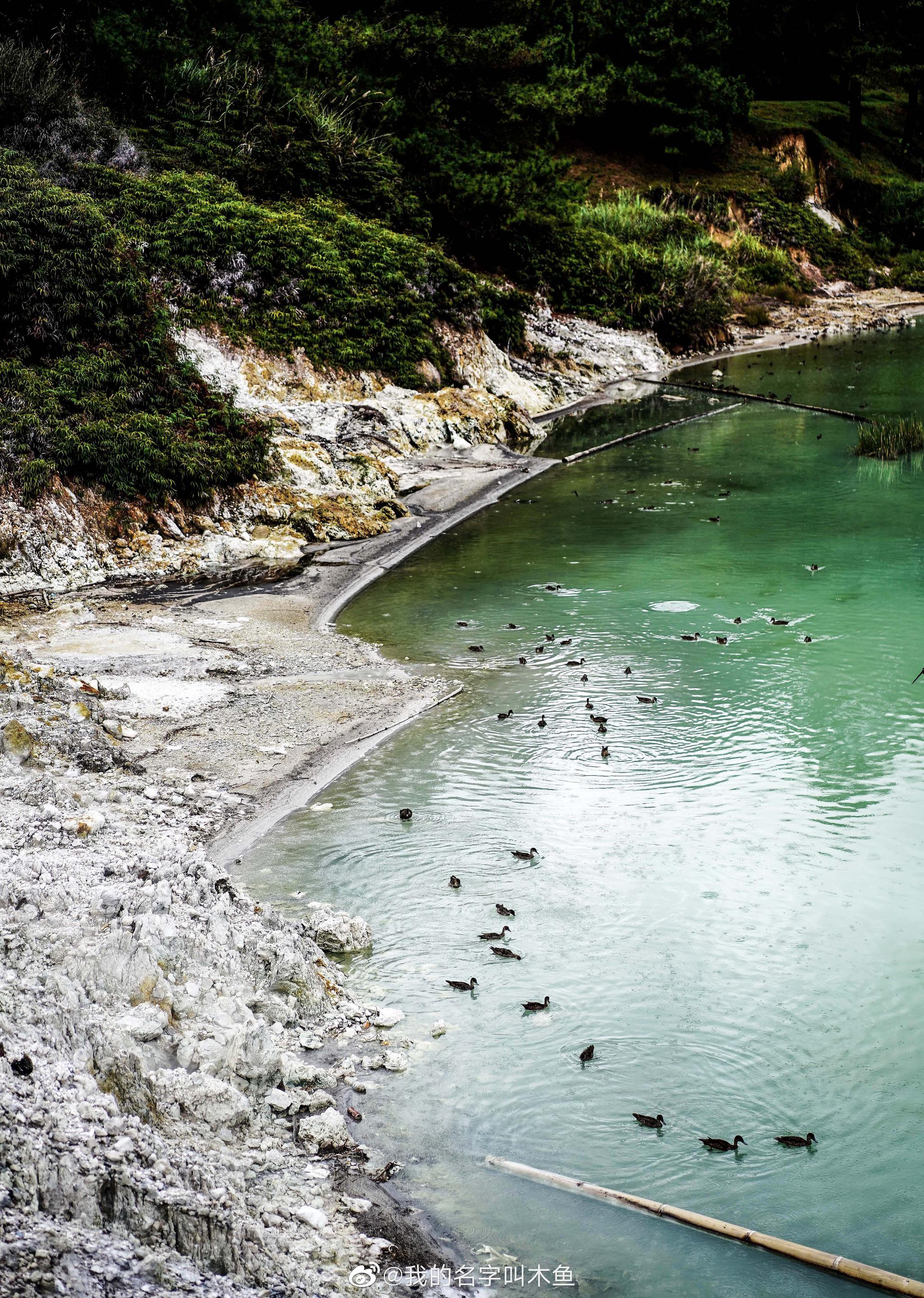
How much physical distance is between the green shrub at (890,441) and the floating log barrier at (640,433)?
415 cm

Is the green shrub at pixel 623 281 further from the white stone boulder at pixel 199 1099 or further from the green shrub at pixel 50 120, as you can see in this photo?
the white stone boulder at pixel 199 1099

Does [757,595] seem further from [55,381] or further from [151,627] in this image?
[55,381]

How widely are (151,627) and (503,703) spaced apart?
13.6 feet

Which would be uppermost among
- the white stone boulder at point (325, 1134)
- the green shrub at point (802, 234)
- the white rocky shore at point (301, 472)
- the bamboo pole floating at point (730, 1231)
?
the green shrub at point (802, 234)

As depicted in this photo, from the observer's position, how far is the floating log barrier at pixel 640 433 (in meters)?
21.7

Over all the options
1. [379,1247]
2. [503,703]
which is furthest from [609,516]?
[379,1247]

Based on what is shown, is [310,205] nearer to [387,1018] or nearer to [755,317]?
[755,317]

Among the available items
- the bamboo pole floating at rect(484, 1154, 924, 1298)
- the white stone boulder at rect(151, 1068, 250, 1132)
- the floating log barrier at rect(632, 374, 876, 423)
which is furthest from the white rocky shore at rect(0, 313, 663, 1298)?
the floating log barrier at rect(632, 374, 876, 423)

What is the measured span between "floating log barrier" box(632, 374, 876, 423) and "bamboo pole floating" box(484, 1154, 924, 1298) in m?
20.5

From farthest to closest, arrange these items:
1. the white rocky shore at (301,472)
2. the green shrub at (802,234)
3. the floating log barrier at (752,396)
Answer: the green shrub at (802,234), the floating log barrier at (752,396), the white rocky shore at (301,472)

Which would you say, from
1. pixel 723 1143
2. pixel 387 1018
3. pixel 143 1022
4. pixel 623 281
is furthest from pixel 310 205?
pixel 723 1143

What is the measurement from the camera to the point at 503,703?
10883 mm

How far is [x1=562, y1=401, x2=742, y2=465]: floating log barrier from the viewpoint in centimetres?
2172

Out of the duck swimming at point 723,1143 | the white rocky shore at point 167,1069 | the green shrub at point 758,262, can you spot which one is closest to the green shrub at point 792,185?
the green shrub at point 758,262
